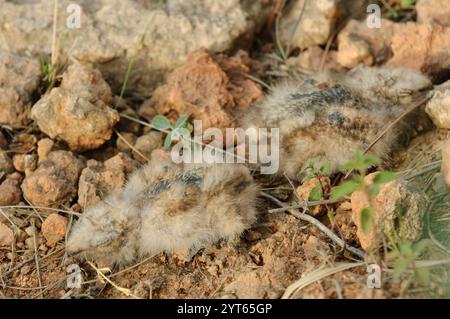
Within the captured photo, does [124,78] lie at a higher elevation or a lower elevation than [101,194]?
higher

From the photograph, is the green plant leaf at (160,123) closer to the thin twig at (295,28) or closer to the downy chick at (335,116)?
the downy chick at (335,116)

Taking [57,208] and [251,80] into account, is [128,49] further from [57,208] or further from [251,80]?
[57,208]

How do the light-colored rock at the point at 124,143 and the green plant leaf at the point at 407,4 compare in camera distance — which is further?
the green plant leaf at the point at 407,4

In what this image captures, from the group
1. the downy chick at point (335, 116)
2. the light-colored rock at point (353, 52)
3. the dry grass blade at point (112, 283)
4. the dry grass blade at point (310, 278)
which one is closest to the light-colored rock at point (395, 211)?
the dry grass blade at point (310, 278)

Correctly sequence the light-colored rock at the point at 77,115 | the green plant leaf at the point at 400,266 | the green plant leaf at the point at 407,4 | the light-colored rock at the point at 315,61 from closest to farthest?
the green plant leaf at the point at 400,266 < the light-colored rock at the point at 77,115 < the light-colored rock at the point at 315,61 < the green plant leaf at the point at 407,4

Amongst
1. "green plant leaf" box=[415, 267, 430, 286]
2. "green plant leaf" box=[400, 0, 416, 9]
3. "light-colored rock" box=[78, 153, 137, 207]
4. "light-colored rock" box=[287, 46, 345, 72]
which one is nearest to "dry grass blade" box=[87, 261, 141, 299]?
"light-colored rock" box=[78, 153, 137, 207]

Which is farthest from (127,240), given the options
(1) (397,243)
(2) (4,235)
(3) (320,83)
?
(3) (320,83)

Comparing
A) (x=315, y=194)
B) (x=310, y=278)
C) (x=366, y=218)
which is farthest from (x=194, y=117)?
(x=366, y=218)
